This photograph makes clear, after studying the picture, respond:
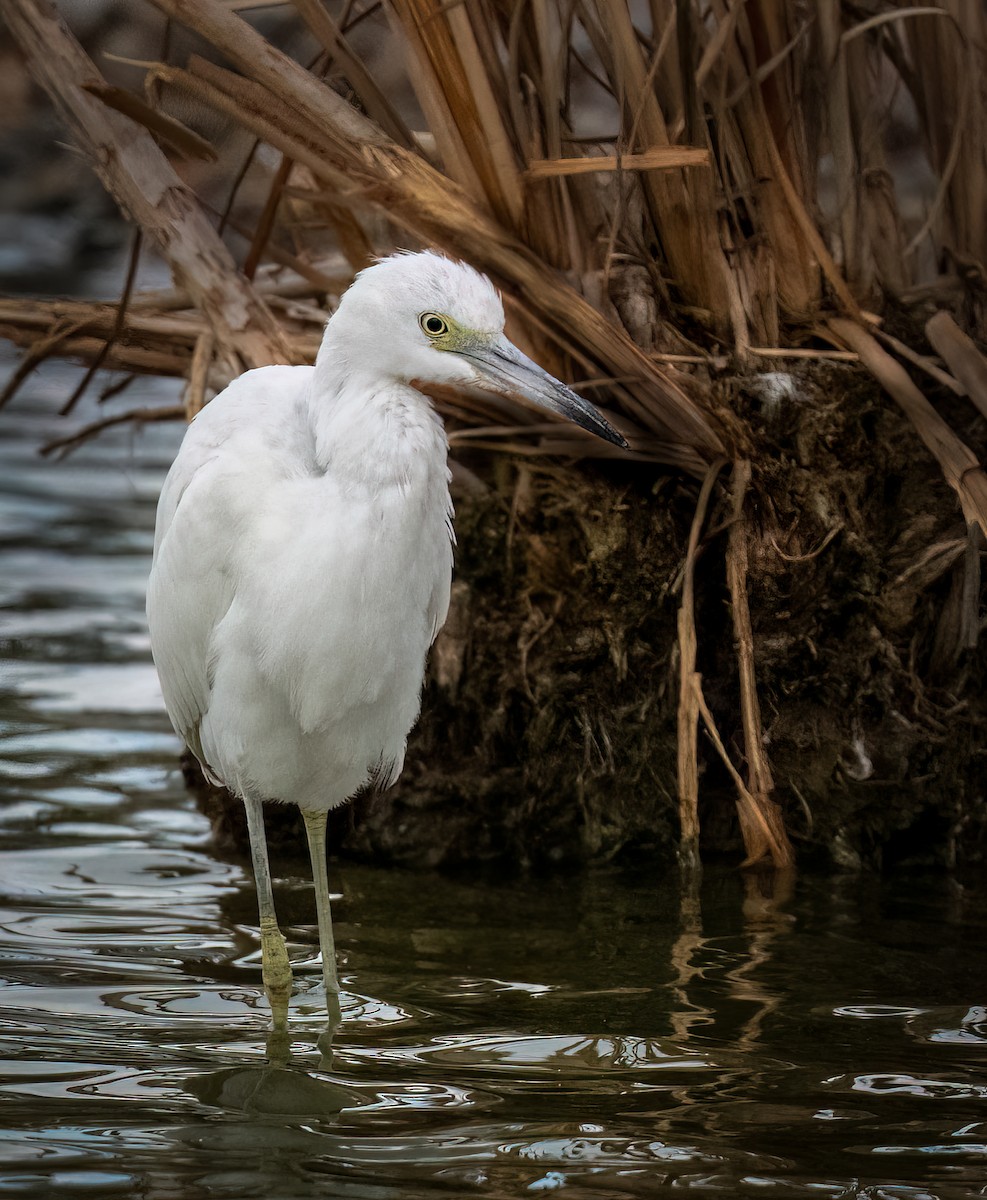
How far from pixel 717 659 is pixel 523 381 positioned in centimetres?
172

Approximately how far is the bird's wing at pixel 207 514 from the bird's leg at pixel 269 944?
1.12 ft

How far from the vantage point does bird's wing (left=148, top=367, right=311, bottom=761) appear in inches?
134

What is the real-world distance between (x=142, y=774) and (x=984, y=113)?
354 centimetres

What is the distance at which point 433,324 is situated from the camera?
10.5 ft

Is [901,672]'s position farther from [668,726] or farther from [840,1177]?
[840,1177]

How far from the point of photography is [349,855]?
482 cm

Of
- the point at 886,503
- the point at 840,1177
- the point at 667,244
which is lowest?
the point at 840,1177

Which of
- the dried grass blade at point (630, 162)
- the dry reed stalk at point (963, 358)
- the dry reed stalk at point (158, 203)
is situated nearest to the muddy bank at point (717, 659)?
the dry reed stalk at point (963, 358)

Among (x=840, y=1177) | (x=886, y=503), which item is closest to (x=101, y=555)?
(x=886, y=503)

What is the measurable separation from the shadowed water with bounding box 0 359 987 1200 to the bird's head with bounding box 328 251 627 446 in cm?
144

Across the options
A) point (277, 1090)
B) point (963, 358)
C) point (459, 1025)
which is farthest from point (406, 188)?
point (277, 1090)

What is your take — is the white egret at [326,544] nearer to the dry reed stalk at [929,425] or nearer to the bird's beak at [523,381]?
the bird's beak at [523,381]

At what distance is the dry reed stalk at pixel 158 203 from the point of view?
15.5ft

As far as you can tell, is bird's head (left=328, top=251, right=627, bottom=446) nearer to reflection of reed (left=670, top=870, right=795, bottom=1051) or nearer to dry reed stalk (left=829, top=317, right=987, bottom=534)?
dry reed stalk (left=829, top=317, right=987, bottom=534)
